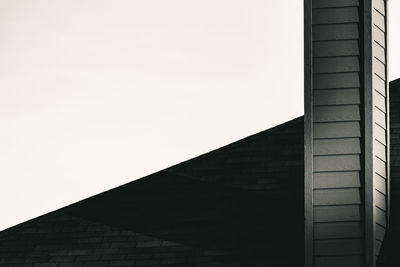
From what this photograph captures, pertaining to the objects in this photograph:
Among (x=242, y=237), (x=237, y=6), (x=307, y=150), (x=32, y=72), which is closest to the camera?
(x=307, y=150)

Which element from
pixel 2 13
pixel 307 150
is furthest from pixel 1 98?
pixel 307 150

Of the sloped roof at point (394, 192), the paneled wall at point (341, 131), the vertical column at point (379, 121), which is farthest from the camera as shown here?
the sloped roof at point (394, 192)

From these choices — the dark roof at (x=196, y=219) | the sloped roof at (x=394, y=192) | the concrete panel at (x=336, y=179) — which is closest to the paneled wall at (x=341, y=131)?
the concrete panel at (x=336, y=179)

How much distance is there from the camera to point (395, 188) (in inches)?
338

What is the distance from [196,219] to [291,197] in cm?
112

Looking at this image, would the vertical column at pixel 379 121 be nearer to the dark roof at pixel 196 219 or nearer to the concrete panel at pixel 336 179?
the concrete panel at pixel 336 179

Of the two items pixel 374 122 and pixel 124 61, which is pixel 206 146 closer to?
pixel 124 61

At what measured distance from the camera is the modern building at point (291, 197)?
6.86 metres

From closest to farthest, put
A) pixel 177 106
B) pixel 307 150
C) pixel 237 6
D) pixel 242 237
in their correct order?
pixel 307 150 → pixel 242 237 → pixel 177 106 → pixel 237 6

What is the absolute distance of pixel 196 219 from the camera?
8984mm

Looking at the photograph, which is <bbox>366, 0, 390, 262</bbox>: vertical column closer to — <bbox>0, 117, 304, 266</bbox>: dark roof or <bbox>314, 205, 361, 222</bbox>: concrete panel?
<bbox>314, 205, 361, 222</bbox>: concrete panel

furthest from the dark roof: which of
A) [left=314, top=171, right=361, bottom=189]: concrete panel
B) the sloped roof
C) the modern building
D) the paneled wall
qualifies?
[left=314, top=171, right=361, bottom=189]: concrete panel

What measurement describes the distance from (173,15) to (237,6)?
1.70 meters

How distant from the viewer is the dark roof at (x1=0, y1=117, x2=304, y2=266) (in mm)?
8297
